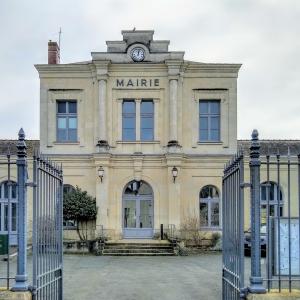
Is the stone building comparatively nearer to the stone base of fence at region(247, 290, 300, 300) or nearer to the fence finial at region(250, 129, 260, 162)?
the fence finial at region(250, 129, 260, 162)

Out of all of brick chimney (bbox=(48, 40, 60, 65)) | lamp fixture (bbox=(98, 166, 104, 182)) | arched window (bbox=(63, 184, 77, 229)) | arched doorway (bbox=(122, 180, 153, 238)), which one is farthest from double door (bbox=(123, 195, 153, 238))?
brick chimney (bbox=(48, 40, 60, 65))

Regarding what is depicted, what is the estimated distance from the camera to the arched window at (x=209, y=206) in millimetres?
29266

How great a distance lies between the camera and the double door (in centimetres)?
2933

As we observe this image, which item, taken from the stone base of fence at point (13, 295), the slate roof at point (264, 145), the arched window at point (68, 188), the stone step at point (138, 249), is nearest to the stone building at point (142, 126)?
the arched window at point (68, 188)

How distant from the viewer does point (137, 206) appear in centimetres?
2962

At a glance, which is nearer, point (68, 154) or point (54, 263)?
point (54, 263)

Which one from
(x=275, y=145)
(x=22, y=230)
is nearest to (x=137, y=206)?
(x=275, y=145)

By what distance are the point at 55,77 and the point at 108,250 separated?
898cm

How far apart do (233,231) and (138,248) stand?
58.1 ft

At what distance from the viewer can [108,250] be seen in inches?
1035

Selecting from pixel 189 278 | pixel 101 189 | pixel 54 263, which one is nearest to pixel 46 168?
pixel 54 263

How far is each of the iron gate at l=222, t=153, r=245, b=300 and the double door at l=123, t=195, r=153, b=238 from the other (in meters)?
19.2

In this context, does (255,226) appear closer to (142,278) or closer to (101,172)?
(142,278)

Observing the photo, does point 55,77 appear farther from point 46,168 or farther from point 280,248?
point 280,248
